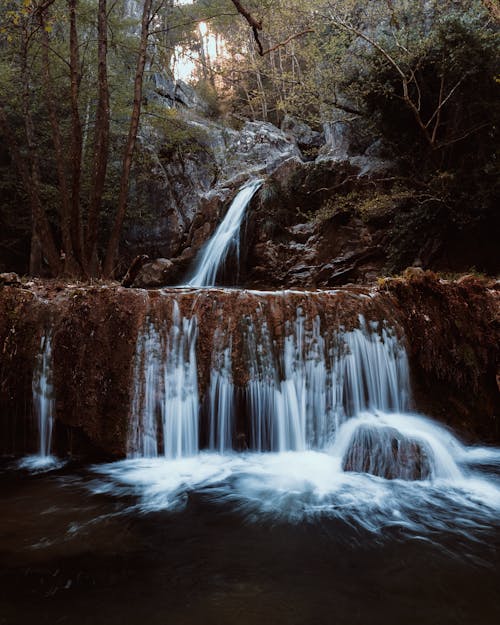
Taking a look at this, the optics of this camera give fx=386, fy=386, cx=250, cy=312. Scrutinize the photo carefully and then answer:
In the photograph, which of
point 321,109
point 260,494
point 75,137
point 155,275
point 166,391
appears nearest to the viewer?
point 260,494

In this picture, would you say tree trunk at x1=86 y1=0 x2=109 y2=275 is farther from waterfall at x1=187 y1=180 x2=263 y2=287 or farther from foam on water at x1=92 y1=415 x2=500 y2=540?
foam on water at x1=92 y1=415 x2=500 y2=540

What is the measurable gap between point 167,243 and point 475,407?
13481 mm

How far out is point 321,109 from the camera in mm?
12508

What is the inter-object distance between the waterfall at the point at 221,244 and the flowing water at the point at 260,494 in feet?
23.6

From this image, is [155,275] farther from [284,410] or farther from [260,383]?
[284,410]

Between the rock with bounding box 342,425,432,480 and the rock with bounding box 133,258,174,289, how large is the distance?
9798 mm

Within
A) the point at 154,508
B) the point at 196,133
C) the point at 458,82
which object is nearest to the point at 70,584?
the point at 154,508

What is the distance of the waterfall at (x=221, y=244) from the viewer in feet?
39.9

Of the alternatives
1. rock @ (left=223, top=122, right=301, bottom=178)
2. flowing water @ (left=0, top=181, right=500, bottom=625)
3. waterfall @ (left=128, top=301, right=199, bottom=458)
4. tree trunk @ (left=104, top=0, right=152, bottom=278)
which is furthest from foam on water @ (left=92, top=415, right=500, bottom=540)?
rock @ (left=223, top=122, right=301, bottom=178)

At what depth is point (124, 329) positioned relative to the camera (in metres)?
4.65

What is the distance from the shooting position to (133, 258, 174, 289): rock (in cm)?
1283

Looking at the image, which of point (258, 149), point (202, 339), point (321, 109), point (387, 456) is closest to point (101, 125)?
point (202, 339)

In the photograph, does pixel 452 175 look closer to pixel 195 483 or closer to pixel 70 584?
pixel 195 483

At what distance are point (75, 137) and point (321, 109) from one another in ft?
27.7
